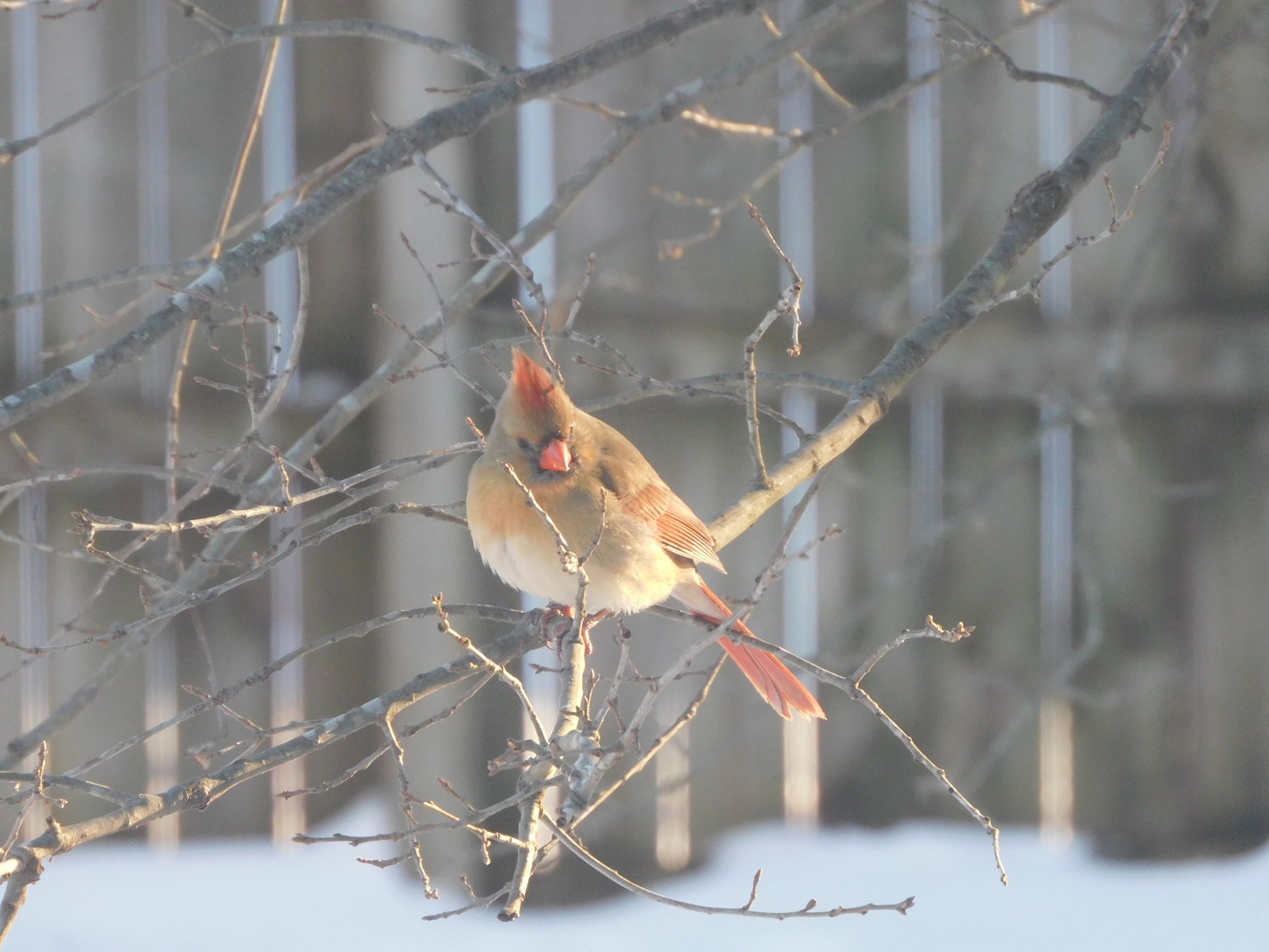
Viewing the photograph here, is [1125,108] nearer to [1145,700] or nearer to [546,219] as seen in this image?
[546,219]

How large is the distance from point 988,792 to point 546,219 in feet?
6.85

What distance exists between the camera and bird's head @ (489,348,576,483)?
8.14ft

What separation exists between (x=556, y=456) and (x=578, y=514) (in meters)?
0.16

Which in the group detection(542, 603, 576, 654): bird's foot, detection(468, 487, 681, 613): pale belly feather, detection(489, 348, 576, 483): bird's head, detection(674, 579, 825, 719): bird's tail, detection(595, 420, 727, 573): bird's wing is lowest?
detection(674, 579, 825, 719): bird's tail

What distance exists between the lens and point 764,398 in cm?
363

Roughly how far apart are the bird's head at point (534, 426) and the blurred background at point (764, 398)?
0.75 metres

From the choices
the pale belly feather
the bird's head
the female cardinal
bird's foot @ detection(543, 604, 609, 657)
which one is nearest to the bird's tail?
the female cardinal

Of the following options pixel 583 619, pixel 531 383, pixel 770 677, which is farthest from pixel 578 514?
pixel 583 619

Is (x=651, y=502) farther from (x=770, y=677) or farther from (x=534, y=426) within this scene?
(x=770, y=677)

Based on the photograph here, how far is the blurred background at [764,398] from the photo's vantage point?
134 inches

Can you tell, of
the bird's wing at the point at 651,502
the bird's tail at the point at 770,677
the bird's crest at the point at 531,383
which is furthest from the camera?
the bird's tail at the point at 770,677

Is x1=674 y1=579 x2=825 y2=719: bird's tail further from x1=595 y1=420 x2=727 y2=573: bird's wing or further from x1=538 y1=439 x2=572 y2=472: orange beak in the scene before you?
x1=538 y1=439 x2=572 y2=472: orange beak

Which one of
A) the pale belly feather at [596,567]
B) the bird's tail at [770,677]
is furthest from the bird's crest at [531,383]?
the bird's tail at [770,677]

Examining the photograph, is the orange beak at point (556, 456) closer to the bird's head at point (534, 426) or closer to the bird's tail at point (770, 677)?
the bird's head at point (534, 426)
